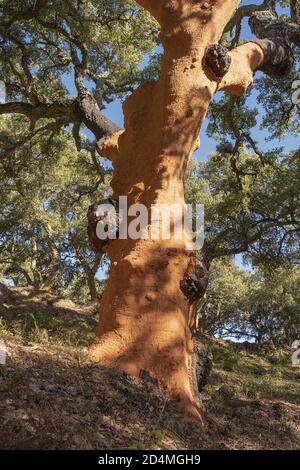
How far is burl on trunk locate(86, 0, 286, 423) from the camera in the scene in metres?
4.36

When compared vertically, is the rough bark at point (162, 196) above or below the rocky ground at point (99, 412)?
above

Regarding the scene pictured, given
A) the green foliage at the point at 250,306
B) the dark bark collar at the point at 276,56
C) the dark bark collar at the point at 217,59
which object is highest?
the dark bark collar at the point at 276,56

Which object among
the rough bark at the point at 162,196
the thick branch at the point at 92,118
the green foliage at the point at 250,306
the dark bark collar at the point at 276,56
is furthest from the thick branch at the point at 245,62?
the green foliage at the point at 250,306

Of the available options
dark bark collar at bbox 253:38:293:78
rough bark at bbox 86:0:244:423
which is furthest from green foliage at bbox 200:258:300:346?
rough bark at bbox 86:0:244:423

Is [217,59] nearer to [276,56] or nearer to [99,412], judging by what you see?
[276,56]

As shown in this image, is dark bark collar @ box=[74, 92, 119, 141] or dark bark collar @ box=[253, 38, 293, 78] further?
dark bark collar @ box=[74, 92, 119, 141]

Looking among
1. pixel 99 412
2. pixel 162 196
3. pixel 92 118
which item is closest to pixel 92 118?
pixel 92 118

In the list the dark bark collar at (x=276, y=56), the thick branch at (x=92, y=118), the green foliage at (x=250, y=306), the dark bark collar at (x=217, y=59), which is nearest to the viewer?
the dark bark collar at (x=217, y=59)

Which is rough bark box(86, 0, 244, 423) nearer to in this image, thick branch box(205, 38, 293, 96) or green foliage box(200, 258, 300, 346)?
thick branch box(205, 38, 293, 96)

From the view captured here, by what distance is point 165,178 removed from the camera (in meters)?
5.09

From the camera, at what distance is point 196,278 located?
4.76 meters

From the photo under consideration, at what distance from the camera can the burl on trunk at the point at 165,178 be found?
4355mm

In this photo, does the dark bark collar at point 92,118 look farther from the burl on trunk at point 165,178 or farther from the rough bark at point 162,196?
the rough bark at point 162,196

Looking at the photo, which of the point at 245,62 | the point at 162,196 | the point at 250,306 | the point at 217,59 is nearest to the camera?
the point at 162,196
